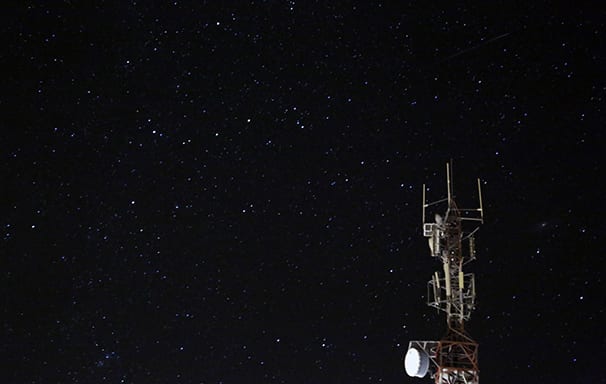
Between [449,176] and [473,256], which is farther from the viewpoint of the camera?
[449,176]

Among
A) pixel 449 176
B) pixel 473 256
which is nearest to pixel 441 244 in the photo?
pixel 473 256

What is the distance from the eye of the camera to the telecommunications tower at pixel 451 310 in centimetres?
1454

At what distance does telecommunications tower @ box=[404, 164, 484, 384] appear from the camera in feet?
47.7

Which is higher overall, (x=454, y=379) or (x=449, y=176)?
(x=449, y=176)

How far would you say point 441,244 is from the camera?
15.4 meters

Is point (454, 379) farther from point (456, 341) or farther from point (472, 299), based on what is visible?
point (472, 299)

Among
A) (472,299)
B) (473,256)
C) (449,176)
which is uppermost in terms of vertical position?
(449,176)

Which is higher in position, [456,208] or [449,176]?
[449,176]

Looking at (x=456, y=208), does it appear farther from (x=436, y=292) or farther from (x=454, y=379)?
(x=454, y=379)

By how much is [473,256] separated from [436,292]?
110cm

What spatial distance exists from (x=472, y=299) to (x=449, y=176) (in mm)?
3077

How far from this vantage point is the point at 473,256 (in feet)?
50.0

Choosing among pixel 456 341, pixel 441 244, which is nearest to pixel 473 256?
pixel 441 244

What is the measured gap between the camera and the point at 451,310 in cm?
1489
